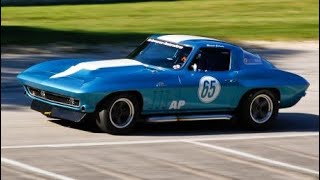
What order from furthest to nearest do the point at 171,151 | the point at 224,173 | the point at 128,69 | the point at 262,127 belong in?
the point at 262,127 → the point at 128,69 → the point at 171,151 → the point at 224,173

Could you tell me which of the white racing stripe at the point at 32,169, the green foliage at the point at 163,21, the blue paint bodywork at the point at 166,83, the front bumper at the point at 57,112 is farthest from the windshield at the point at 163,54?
the green foliage at the point at 163,21

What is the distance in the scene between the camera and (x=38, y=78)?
42.4ft

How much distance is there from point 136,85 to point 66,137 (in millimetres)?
1086

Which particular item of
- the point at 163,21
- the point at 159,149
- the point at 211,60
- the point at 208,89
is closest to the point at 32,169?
the point at 159,149

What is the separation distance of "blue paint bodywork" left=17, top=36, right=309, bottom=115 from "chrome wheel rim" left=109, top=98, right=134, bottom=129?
0.19 m

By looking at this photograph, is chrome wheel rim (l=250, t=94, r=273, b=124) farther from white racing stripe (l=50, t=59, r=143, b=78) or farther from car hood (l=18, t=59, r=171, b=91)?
white racing stripe (l=50, t=59, r=143, b=78)

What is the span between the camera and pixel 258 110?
13680 millimetres

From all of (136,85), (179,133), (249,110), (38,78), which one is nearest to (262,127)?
(249,110)

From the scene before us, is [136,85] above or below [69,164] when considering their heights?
above

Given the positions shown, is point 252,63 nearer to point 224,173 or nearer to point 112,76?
point 112,76

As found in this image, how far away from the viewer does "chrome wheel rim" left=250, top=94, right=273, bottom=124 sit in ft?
44.6

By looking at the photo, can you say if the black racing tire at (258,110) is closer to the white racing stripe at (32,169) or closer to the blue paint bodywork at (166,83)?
the blue paint bodywork at (166,83)

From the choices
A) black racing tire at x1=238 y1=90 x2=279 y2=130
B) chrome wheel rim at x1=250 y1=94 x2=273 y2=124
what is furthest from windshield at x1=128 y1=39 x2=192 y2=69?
chrome wheel rim at x1=250 y1=94 x2=273 y2=124

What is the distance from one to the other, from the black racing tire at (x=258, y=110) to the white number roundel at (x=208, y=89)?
51 centimetres
